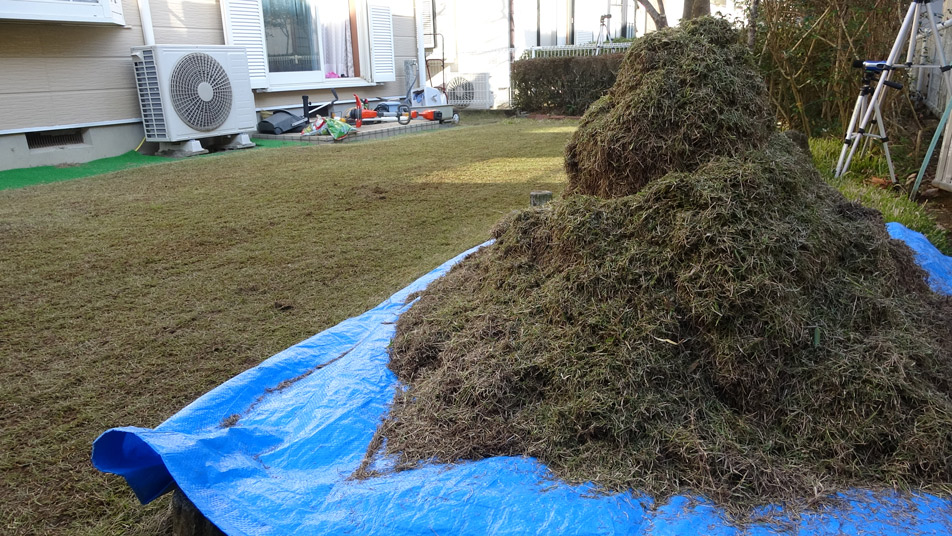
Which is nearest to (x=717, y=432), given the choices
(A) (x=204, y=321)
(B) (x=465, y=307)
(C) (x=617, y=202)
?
(C) (x=617, y=202)

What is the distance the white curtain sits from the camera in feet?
34.8

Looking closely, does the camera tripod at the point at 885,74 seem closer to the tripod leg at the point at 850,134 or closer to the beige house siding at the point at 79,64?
the tripod leg at the point at 850,134

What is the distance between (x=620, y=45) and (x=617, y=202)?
1332 centimetres

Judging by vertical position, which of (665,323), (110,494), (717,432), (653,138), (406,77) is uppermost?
(406,77)

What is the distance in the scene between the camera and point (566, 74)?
12258 mm

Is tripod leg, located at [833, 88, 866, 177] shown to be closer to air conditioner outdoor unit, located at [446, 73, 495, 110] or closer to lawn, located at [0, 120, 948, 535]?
lawn, located at [0, 120, 948, 535]

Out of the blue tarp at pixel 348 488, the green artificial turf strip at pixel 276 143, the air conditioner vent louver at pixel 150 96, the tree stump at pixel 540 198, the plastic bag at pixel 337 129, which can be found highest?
the air conditioner vent louver at pixel 150 96

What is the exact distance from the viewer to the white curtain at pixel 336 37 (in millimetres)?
10609

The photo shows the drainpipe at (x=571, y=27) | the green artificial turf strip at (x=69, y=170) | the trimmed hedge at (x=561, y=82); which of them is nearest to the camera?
the green artificial turf strip at (x=69, y=170)

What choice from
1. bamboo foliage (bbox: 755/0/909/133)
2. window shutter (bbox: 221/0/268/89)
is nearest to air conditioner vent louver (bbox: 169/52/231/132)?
window shutter (bbox: 221/0/268/89)

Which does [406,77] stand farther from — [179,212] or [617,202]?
[617,202]

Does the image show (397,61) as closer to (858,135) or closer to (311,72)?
(311,72)

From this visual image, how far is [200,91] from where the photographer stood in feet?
24.9

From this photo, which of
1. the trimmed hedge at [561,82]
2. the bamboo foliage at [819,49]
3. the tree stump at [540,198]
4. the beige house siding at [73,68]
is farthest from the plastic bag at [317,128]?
the tree stump at [540,198]
